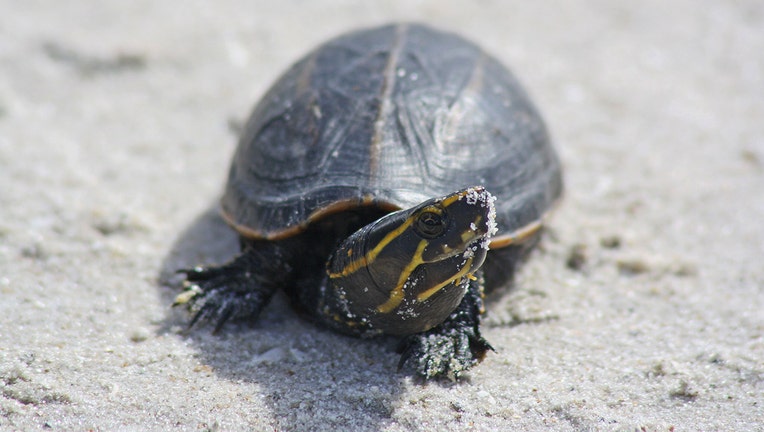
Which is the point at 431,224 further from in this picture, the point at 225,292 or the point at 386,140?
the point at 225,292

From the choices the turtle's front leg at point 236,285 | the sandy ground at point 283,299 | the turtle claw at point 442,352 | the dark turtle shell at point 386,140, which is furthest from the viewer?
the turtle's front leg at point 236,285

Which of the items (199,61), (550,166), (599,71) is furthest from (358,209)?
(599,71)

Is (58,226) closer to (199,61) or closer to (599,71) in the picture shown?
(199,61)

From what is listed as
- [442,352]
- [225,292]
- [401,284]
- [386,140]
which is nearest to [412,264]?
[401,284]

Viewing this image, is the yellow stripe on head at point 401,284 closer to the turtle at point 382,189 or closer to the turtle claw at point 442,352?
the turtle at point 382,189

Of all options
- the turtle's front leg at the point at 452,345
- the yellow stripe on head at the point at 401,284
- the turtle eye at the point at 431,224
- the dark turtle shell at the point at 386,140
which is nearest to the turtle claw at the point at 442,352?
the turtle's front leg at the point at 452,345

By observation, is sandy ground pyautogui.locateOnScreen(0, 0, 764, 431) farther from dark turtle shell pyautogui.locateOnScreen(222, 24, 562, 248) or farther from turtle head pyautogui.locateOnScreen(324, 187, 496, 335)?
dark turtle shell pyautogui.locateOnScreen(222, 24, 562, 248)

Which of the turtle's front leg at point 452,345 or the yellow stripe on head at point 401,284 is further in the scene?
the turtle's front leg at point 452,345
